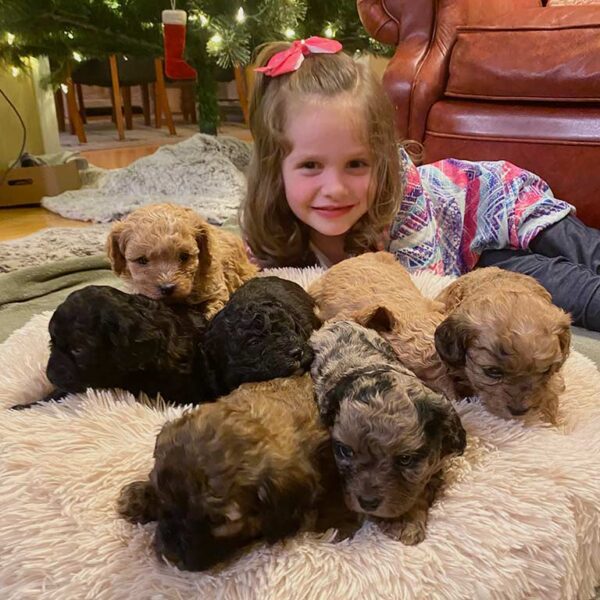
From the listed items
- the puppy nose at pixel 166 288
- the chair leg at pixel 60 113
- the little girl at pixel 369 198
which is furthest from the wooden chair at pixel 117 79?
the puppy nose at pixel 166 288

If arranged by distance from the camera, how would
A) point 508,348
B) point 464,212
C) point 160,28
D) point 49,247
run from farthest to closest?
point 160,28 → point 49,247 → point 464,212 → point 508,348

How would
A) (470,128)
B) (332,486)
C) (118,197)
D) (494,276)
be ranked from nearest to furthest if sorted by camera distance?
1. (332,486)
2. (494,276)
3. (470,128)
4. (118,197)

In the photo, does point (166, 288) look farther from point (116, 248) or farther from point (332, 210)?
point (332, 210)

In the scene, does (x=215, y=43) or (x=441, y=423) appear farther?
(x=215, y=43)

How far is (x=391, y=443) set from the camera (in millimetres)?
1158

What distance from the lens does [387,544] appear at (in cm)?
116

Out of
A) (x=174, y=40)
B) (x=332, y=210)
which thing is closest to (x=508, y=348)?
(x=332, y=210)

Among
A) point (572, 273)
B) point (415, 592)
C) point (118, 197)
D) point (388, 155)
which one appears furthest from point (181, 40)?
point (415, 592)

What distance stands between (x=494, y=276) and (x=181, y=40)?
3088mm

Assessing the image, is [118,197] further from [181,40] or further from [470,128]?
[470,128]

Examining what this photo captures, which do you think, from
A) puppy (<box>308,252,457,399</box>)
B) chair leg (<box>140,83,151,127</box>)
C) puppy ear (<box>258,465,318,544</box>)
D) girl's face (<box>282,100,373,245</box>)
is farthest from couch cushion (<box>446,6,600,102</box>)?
chair leg (<box>140,83,151,127</box>)

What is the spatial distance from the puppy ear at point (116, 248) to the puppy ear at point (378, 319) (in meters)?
0.77

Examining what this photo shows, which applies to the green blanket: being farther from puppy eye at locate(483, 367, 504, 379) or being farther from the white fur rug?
puppy eye at locate(483, 367, 504, 379)

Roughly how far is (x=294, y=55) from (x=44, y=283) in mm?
1420
